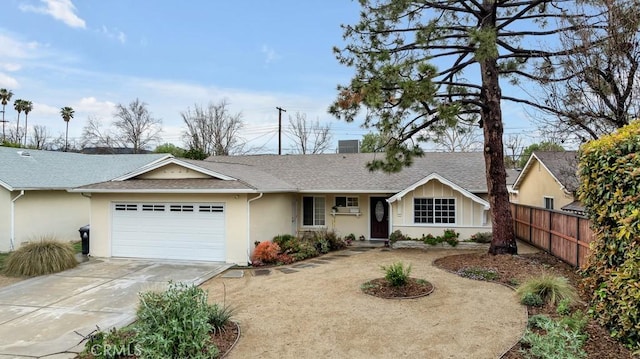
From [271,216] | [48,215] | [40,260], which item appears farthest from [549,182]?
[48,215]

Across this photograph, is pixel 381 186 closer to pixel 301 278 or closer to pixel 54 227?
pixel 301 278

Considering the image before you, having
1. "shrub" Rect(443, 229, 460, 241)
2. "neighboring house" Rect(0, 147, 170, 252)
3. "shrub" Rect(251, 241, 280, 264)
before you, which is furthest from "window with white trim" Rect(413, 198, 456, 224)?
"neighboring house" Rect(0, 147, 170, 252)

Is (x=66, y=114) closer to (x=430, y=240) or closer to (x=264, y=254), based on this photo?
(x=264, y=254)

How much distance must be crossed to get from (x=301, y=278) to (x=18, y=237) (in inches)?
481

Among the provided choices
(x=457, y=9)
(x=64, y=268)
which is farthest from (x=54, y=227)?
(x=457, y=9)

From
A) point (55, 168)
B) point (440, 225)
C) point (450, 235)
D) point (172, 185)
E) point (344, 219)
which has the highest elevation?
point (55, 168)

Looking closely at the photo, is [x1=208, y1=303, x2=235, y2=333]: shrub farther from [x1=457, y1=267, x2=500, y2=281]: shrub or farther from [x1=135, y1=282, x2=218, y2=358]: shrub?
[x1=457, y1=267, x2=500, y2=281]: shrub

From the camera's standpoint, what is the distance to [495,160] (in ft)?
38.1

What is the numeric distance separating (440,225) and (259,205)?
23.9 feet

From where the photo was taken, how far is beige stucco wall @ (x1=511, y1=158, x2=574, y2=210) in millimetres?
17684

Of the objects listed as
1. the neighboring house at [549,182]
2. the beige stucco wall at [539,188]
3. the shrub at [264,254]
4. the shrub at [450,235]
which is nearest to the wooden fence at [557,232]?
the neighboring house at [549,182]

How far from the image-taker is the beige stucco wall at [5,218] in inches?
571

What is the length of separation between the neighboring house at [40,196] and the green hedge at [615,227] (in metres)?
17.0

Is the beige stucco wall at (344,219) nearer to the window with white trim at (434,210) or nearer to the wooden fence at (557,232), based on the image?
the window with white trim at (434,210)
